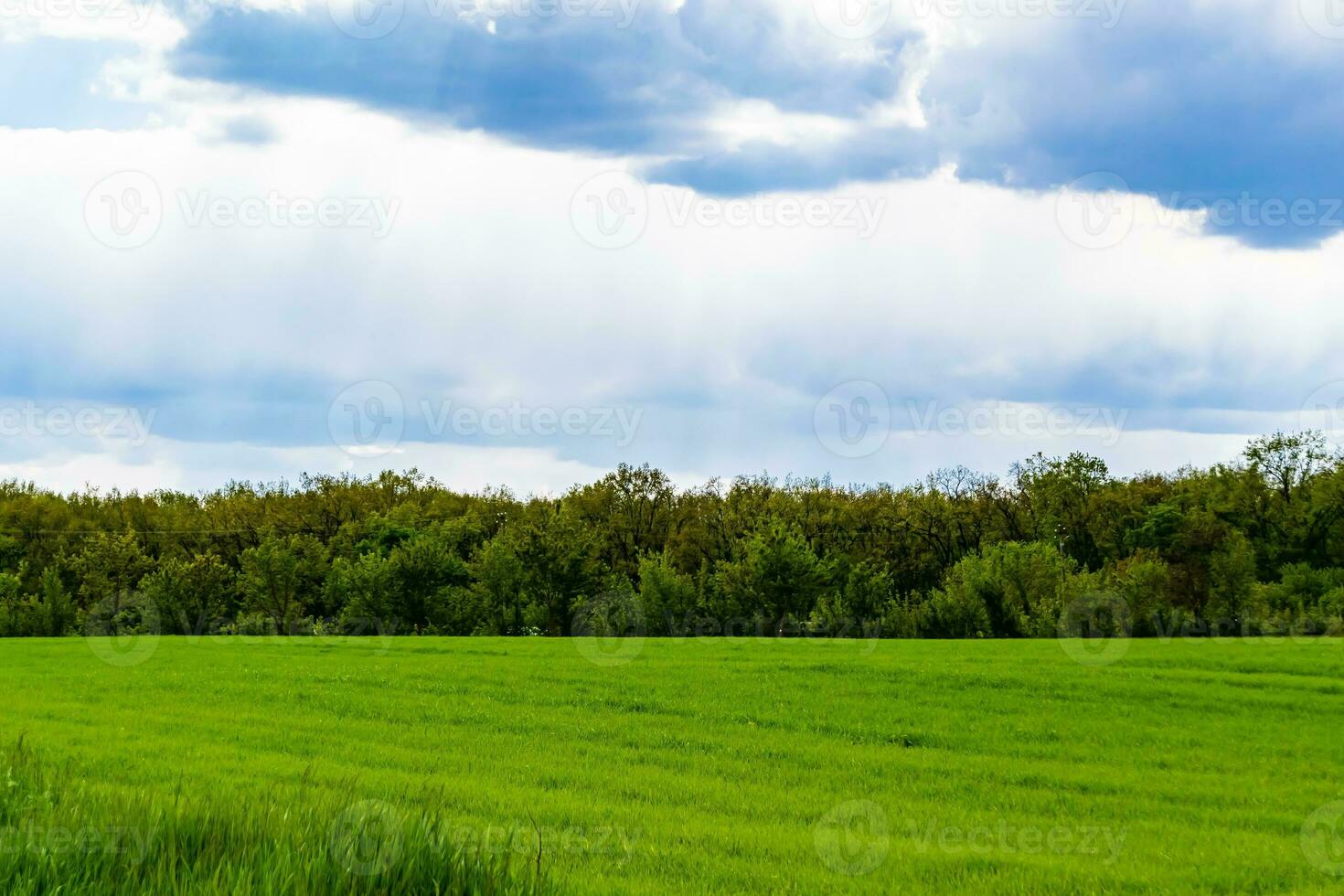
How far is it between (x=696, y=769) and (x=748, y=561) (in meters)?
42.2

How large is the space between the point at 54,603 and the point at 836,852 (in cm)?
7007

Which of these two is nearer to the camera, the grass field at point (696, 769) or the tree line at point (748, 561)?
the grass field at point (696, 769)

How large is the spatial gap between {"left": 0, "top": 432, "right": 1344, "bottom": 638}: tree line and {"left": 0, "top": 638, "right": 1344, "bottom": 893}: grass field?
23.9 m

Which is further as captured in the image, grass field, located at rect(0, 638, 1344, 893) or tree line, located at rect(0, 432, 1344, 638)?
tree line, located at rect(0, 432, 1344, 638)

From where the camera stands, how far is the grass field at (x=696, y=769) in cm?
805

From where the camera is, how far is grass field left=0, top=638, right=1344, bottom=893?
8.05 m

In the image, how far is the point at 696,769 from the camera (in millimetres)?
16984

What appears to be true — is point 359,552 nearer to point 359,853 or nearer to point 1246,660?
point 1246,660

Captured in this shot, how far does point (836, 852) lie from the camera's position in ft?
36.8

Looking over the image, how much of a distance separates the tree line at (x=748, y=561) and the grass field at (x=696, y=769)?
78.4ft

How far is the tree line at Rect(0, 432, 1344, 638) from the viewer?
58.3 m

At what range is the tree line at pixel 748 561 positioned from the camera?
191ft

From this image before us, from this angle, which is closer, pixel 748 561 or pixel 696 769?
pixel 696 769

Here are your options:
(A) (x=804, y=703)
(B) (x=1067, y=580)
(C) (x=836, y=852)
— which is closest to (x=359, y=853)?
(C) (x=836, y=852)
